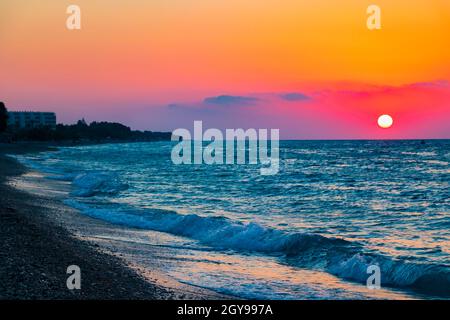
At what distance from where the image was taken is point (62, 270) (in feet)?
31.0

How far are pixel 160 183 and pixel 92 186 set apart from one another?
4946 millimetres

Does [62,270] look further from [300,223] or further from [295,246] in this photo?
[300,223]

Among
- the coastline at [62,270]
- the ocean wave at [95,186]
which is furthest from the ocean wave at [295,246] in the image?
the ocean wave at [95,186]

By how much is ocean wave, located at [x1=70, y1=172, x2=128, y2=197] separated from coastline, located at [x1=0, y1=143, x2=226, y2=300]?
13.3 metres

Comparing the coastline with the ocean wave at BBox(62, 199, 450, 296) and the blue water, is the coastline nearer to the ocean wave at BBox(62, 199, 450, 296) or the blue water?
the blue water

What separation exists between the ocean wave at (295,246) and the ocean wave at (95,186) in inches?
303

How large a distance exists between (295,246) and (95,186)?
20107 mm

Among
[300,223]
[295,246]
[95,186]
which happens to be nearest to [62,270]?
[295,246]

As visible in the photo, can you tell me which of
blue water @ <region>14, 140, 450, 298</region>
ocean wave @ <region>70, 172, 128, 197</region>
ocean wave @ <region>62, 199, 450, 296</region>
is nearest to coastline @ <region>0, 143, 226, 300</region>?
blue water @ <region>14, 140, 450, 298</region>

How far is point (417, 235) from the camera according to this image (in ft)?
49.6

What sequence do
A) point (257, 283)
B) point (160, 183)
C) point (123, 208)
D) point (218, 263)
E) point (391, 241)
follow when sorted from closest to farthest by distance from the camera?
point (257, 283) < point (218, 263) < point (391, 241) < point (123, 208) < point (160, 183)

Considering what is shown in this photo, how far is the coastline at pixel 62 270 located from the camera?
809 centimetres
